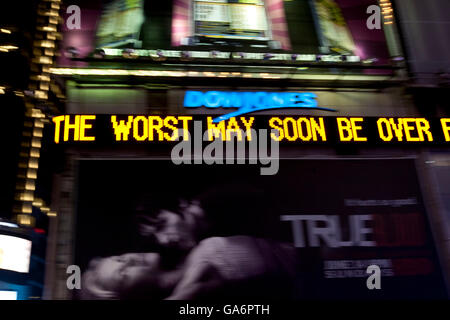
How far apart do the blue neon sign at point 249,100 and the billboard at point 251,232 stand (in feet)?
5.54

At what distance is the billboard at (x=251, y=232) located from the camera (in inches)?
330

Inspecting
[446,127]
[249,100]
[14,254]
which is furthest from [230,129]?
[446,127]

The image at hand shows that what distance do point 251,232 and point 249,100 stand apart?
3784 mm

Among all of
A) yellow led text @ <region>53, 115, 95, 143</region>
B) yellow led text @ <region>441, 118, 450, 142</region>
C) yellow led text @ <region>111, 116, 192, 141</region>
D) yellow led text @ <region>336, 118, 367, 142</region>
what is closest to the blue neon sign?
yellow led text @ <region>336, 118, 367, 142</region>

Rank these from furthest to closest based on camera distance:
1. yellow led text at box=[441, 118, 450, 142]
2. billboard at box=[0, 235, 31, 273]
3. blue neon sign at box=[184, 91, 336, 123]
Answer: blue neon sign at box=[184, 91, 336, 123]
yellow led text at box=[441, 118, 450, 142]
billboard at box=[0, 235, 31, 273]

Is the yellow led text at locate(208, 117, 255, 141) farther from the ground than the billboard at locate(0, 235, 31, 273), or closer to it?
farther from the ground

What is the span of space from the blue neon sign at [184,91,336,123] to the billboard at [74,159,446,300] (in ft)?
5.54

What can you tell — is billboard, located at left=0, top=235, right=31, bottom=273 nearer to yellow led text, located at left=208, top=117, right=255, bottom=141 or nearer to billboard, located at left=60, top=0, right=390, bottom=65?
yellow led text, located at left=208, top=117, right=255, bottom=141

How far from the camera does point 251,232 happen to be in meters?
8.95

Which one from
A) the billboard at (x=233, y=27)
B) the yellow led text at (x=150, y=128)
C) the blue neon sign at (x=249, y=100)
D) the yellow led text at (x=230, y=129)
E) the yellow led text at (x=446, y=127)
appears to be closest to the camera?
the yellow led text at (x=150, y=128)

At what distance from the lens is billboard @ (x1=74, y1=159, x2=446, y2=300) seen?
27.5 feet

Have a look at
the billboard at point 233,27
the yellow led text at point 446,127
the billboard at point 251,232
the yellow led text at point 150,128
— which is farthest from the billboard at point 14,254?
the yellow led text at point 446,127

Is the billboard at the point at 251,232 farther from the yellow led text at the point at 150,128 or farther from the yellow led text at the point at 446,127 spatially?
the yellow led text at the point at 446,127
